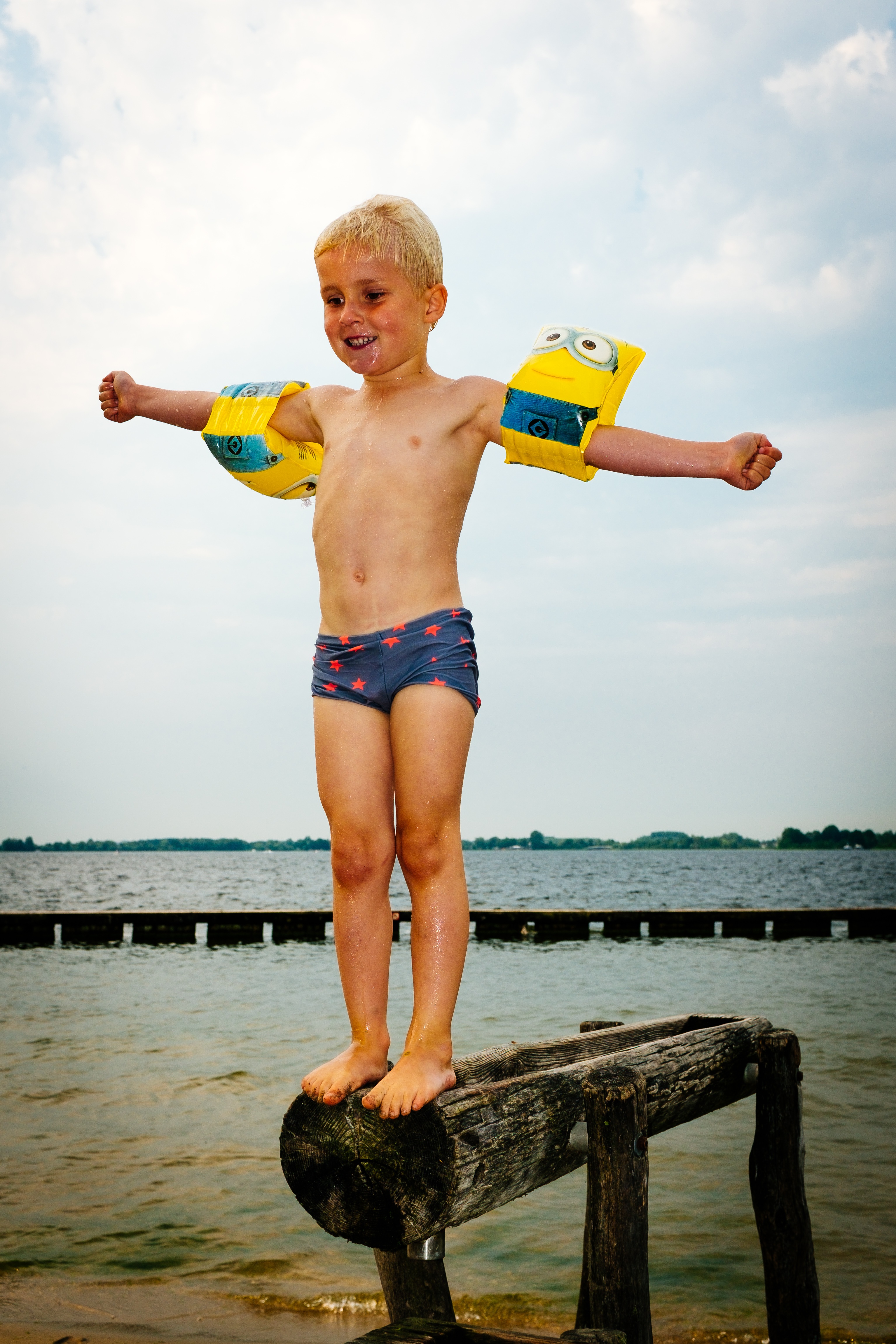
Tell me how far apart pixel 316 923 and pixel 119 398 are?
2365cm

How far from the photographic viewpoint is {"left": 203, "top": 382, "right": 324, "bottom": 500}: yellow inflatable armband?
3154mm

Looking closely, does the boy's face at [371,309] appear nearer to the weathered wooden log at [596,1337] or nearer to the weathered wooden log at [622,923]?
the weathered wooden log at [596,1337]

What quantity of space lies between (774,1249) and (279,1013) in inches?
487

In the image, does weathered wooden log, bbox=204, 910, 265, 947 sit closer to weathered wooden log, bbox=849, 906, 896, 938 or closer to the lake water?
the lake water

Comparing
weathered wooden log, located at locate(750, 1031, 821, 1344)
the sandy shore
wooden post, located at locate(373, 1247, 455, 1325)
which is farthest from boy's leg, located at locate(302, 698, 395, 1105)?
the sandy shore

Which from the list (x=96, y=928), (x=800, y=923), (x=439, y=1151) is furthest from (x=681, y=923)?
(x=439, y=1151)

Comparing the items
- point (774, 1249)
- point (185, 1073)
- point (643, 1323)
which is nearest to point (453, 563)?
point (643, 1323)

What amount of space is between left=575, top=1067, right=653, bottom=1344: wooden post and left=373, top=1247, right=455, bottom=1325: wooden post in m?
0.47

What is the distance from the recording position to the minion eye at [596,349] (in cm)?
280

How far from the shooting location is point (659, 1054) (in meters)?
3.04

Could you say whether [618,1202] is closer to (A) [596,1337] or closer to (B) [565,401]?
(A) [596,1337]

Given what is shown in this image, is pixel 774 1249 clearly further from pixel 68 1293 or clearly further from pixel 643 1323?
pixel 68 1293

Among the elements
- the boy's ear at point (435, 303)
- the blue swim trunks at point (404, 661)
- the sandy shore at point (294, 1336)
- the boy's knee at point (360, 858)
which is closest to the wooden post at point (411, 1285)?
the boy's knee at point (360, 858)

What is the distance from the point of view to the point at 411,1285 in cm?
291
